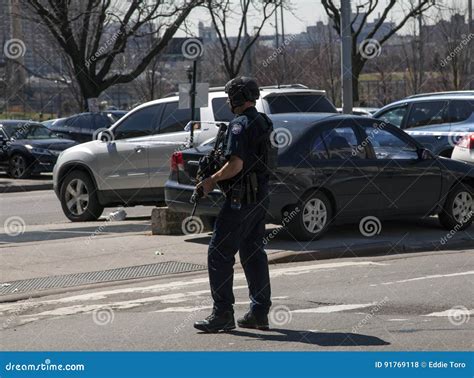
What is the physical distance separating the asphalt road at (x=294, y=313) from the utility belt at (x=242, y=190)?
1.02 metres

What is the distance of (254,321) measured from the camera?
8.08 meters

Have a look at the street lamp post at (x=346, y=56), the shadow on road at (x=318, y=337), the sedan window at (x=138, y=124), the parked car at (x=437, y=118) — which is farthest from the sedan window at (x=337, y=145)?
the parked car at (x=437, y=118)

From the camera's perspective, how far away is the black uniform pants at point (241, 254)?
26.0 ft

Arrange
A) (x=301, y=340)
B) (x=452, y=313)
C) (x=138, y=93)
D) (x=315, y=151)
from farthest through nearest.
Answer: (x=138, y=93), (x=315, y=151), (x=452, y=313), (x=301, y=340)

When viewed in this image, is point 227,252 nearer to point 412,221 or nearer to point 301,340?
point 301,340

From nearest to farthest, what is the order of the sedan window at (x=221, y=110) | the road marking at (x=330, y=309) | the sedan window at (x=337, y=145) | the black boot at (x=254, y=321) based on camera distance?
the black boot at (x=254, y=321) → the road marking at (x=330, y=309) → the sedan window at (x=337, y=145) → the sedan window at (x=221, y=110)


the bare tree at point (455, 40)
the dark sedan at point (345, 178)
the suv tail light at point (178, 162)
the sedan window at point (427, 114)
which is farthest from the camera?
the bare tree at point (455, 40)

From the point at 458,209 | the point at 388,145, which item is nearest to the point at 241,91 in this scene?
the point at 388,145

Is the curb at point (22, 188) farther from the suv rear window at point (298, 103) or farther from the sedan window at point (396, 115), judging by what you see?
the suv rear window at point (298, 103)

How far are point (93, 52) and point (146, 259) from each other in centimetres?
1809

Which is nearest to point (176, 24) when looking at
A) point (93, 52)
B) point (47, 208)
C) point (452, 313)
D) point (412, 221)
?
point (93, 52)

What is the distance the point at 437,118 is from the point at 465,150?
197cm

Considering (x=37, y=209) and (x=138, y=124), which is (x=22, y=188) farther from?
(x=138, y=124)

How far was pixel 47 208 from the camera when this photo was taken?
1936 centimetres
